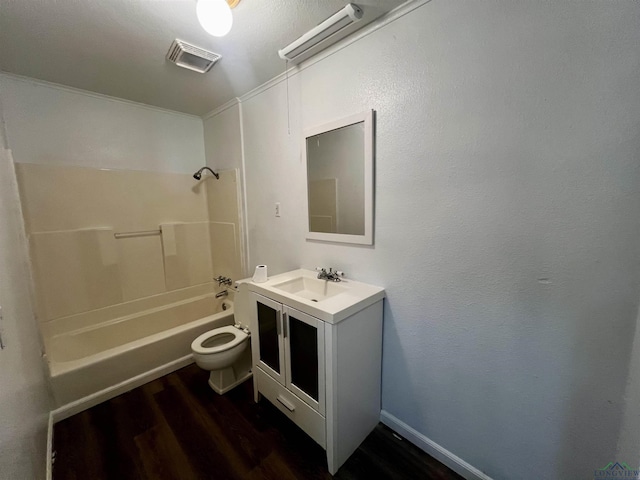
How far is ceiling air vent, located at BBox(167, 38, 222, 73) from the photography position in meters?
1.54

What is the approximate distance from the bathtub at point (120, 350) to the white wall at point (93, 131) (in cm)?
141

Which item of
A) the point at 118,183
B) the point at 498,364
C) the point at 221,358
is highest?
the point at 118,183

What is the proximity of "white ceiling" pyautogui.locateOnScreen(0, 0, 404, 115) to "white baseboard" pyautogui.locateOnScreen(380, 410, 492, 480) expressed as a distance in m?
2.29

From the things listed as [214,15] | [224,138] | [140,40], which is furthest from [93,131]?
[214,15]

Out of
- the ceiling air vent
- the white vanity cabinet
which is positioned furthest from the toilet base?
the ceiling air vent

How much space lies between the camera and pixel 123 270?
2387mm

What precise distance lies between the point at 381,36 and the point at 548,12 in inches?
28.2

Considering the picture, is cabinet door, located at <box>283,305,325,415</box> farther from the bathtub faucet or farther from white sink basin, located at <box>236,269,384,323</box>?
the bathtub faucet

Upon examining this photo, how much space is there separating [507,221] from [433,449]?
50.2 inches

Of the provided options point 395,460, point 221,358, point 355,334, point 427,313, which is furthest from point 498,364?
point 221,358

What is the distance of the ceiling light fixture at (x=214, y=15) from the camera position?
102cm

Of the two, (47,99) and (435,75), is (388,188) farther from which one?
(47,99)

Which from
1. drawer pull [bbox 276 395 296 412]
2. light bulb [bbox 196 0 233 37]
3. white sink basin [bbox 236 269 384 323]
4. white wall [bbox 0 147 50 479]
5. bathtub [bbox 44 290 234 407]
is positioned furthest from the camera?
bathtub [bbox 44 290 234 407]

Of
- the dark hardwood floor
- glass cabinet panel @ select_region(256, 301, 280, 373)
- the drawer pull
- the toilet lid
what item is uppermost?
glass cabinet panel @ select_region(256, 301, 280, 373)
